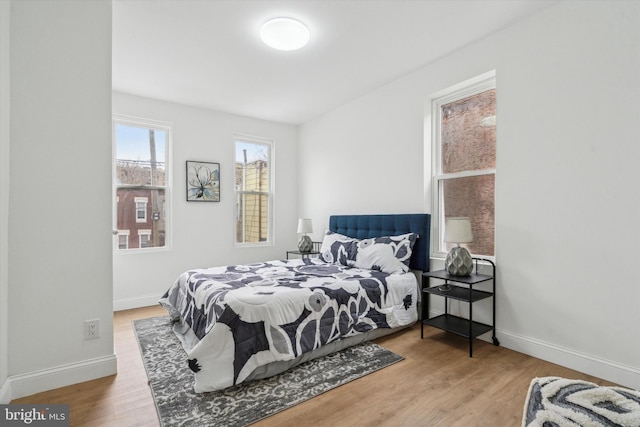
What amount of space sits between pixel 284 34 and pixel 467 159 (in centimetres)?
209

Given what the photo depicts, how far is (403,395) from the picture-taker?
198cm

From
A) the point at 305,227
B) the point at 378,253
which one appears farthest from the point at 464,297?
the point at 305,227

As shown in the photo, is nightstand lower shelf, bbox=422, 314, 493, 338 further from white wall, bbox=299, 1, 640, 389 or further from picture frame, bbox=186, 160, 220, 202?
picture frame, bbox=186, 160, 220, 202

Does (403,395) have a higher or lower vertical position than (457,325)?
lower

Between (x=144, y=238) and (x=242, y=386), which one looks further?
(x=144, y=238)

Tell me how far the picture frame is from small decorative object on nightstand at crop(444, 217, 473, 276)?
130 inches

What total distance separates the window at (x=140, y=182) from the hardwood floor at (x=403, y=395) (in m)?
1.86

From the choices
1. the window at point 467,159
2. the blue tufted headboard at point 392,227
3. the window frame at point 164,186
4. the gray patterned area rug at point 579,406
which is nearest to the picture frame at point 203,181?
the window frame at point 164,186

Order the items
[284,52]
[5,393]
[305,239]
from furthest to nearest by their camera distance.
→ 1. [305,239]
2. [284,52]
3. [5,393]

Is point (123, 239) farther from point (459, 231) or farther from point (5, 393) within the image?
point (459, 231)

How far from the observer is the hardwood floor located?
1.75 metres

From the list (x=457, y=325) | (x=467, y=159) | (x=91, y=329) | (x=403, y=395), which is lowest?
(x=403, y=395)

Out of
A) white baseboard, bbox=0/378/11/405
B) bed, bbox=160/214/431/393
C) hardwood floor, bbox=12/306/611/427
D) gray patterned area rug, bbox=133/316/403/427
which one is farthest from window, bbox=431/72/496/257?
white baseboard, bbox=0/378/11/405

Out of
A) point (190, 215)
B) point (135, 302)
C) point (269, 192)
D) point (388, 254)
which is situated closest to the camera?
point (388, 254)
